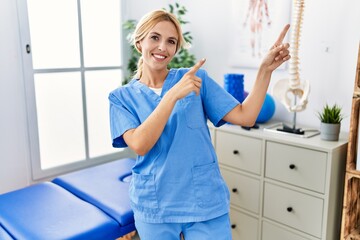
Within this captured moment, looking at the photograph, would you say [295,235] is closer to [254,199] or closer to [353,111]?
[254,199]

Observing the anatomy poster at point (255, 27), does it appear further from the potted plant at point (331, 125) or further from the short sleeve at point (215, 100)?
the short sleeve at point (215, 100)

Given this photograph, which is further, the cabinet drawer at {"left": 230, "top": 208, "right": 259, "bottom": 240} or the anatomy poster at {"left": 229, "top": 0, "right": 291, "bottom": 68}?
the anatomy poster at {"left": 229, "top": 0, "right": 291, "bottom": 68}

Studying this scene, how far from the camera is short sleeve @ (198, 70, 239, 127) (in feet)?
4.14

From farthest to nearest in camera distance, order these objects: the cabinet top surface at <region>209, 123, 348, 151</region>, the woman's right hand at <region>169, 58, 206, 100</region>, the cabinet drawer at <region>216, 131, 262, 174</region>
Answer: the cabinet drawer at <region>216, 131, 262, 174</region>
the cabinet top surface at <region>209, 123, 348, 151</region>
the woman's right hand at <region>169, 58, 206, 100</region>

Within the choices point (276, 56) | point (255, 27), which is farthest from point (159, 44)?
point (255, 27)

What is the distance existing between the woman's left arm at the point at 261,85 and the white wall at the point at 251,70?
909 millimetres

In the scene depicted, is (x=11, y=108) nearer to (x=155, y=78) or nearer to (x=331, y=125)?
(x=155, y=78)

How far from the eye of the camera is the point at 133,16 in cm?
281

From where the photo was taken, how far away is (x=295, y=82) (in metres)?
1.92

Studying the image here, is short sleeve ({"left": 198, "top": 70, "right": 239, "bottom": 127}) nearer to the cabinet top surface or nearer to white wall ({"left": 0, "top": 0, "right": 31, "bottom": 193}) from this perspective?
the cabinet top surface

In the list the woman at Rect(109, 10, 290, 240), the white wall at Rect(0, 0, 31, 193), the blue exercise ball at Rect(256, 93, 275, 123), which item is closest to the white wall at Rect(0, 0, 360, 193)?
the white wall at Rect(0, 0, 31, 193)

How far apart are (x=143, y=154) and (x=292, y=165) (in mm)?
932

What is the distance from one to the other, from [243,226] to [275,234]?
206mm

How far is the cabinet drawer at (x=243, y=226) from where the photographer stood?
204 cm
